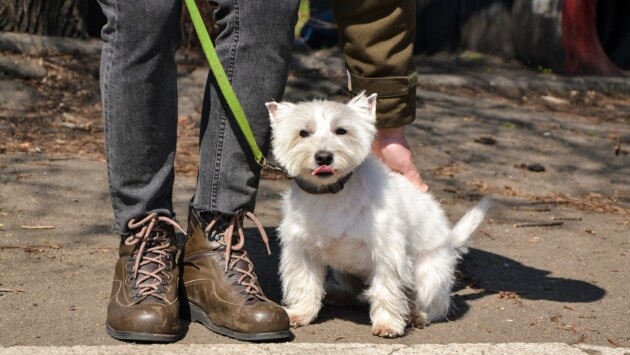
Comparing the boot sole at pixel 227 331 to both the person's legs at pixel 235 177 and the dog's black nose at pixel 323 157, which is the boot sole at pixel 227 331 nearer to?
the person's legs at pixel 235 177

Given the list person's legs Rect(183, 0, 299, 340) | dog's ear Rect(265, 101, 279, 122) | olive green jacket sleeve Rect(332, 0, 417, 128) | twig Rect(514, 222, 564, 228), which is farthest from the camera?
twig Rect(514, 222, 564, 228)

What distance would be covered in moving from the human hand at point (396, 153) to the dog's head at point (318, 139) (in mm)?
496

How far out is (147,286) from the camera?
3328mm

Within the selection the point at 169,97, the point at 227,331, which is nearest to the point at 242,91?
the point at 169,97

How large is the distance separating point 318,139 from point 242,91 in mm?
317

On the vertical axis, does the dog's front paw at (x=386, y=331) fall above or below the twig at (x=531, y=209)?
above

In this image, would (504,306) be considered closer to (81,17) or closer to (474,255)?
(474,255)

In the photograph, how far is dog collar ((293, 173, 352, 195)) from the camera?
11.3 ft

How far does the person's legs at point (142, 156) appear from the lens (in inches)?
125

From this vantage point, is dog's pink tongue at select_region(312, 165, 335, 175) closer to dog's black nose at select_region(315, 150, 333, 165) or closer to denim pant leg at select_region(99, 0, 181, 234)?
dog's black nose at select_region(315, 150, 333, 165)

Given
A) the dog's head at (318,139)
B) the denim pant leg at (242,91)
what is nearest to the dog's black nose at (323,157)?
the dog's head at (318,139)

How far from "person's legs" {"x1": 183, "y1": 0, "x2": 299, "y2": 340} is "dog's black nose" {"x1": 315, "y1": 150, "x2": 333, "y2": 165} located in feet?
0.86

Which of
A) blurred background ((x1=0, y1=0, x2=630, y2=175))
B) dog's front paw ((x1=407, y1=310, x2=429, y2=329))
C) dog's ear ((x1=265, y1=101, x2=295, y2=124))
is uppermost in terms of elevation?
dog's ear ((x1=265, y1=101, x2=295, y2=124))

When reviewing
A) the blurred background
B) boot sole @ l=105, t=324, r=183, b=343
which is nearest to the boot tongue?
boot sole @ l=105, t=324, r=183, b=343
